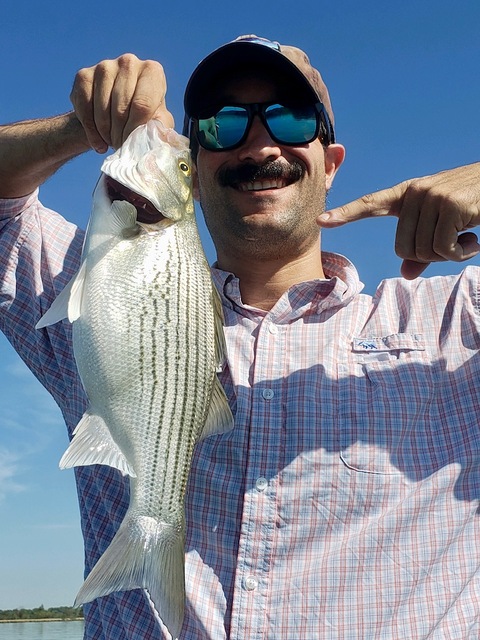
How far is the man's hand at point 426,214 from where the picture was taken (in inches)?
95.1

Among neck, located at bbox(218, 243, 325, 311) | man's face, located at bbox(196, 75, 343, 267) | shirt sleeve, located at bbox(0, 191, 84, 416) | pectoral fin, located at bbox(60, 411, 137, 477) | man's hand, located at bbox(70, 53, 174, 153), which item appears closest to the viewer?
pectoral fin, located at bbox(60, 411, 137, 477)

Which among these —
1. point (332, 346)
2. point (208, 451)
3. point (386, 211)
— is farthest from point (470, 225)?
point (208, 451)

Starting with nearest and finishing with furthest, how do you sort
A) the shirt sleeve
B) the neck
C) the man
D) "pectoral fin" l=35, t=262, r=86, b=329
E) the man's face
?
"pectoral fin" l=35, t=262, r=86, b=329 → the man → the shirt sleeve → the man's face → the neck

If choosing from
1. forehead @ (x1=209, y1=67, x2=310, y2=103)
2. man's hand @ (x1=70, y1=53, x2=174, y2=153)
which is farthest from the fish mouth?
forehead @ (x1=209, y1=67, x2=310, y2=103)

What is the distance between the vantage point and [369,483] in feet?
9.50

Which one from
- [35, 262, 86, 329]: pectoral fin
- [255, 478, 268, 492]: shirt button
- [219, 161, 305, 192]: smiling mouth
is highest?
[219, 161, 305, 192]: smiling mouth

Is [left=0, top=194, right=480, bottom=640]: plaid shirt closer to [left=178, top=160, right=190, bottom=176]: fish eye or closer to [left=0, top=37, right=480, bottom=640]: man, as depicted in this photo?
[left=0, top=37, right=480, bottom=640]: man

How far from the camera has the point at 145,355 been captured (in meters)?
2.41

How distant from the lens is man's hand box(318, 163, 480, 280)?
242cm

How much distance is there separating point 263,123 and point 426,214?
4.69 ft

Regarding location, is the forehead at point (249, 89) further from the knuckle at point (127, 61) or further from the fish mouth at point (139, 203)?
the fish mouth at point (139, 203)

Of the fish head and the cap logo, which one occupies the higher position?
the cap logo

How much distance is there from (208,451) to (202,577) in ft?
1.65

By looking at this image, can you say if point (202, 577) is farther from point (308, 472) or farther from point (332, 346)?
point (332, 346)
